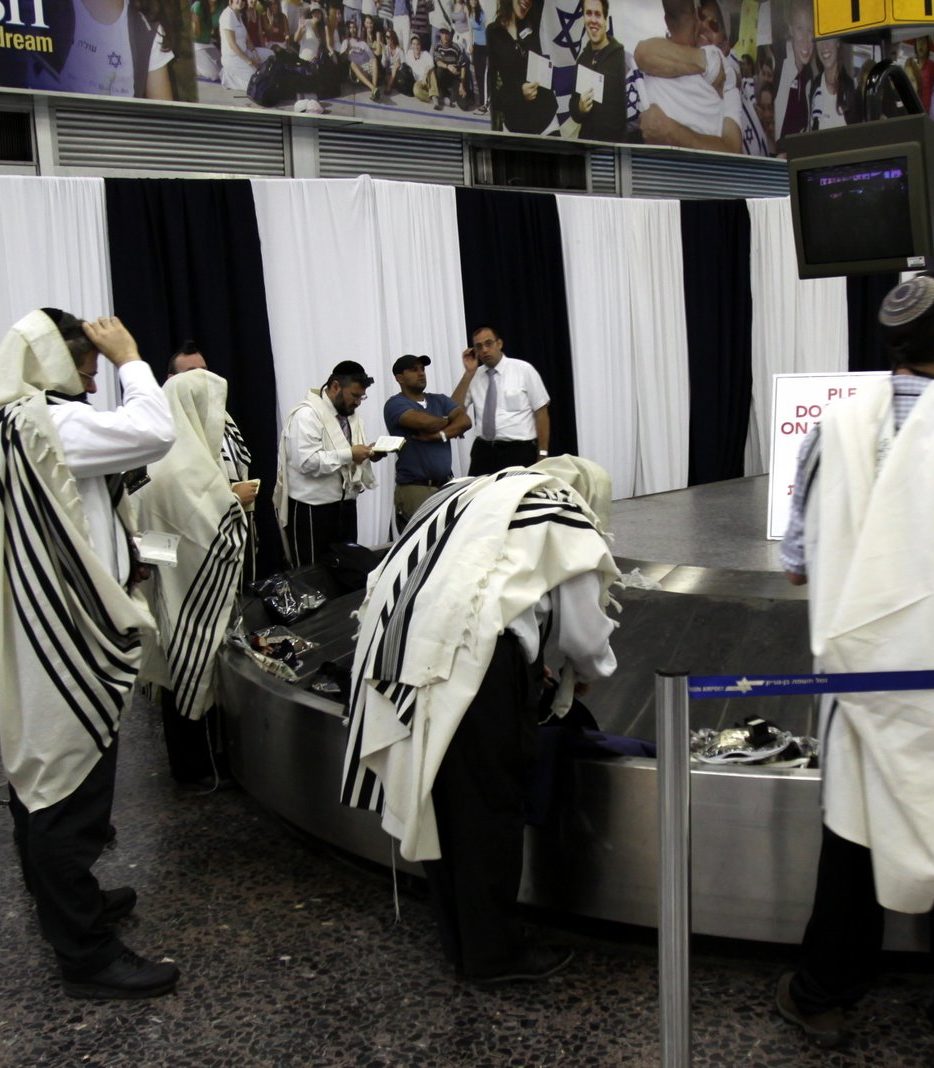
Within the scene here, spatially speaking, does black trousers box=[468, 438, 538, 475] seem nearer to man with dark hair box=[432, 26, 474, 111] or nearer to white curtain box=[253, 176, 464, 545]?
white curtain box=[253, 176, 464, 545]

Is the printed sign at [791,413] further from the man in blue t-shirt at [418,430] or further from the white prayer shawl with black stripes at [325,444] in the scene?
the man in blue t-shirt at [418,430]

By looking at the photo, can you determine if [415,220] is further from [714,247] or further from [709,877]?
[709,877]

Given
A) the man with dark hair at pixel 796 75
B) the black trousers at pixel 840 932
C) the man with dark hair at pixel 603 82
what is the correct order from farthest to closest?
the man with dark hair at pixel 796 75
the man with dark hair at pixel 603 82
the black trousers at pixel 840 932

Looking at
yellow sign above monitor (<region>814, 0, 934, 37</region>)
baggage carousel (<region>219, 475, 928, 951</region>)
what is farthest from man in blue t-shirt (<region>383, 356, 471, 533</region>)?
yellow sign above monitor (<region>814, 0, 934, 37</region>)

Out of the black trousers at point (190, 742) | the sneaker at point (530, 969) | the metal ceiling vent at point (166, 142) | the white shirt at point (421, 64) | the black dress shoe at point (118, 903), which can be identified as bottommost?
the sneaker at point (530, 969)

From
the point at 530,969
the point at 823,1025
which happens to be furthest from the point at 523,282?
the point at 823,1025

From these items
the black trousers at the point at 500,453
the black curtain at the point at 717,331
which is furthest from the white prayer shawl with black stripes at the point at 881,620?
the black curtain at the point at 717,331

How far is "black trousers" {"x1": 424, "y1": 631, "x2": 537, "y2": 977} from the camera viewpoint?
2623 mm

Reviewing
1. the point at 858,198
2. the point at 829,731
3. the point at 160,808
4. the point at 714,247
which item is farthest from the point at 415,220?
the point at 829,731

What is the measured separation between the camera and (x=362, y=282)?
8.59 metres

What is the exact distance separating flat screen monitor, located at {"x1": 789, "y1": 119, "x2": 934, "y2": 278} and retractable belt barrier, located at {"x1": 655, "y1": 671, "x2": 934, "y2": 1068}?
369 centimetres

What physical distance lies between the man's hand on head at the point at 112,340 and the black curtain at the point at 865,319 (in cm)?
1001

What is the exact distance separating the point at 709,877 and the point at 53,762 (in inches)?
60.4

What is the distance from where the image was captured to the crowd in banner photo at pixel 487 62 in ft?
26.5
